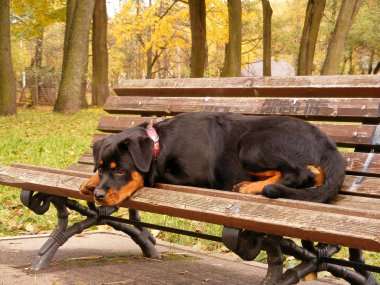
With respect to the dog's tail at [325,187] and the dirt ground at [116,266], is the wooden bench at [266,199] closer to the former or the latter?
the dog's tail at [325,187]

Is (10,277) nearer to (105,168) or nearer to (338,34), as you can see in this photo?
(105,168)

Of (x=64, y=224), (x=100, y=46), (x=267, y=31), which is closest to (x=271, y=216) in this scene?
(x=64, y=224)

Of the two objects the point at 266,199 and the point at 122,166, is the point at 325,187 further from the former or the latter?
the point at 122,166

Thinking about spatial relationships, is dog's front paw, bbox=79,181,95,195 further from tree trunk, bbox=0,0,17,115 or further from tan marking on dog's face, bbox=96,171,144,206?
tree trunk, bbox=0,0,17,115

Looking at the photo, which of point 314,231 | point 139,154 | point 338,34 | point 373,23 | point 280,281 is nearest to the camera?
point 314,231

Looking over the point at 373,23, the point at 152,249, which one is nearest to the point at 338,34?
the point at 152,249

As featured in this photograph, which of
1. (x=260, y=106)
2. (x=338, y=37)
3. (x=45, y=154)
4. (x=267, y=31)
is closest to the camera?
(x=260, y=106)

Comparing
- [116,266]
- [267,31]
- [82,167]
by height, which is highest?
[267,31]

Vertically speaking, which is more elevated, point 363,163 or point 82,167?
point 363,163

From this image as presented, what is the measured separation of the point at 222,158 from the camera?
12.6ft

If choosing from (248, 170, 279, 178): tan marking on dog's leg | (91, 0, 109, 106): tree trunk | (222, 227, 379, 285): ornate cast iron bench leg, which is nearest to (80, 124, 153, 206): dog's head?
(248, 170, 279, 178): tan marking on dog's leg

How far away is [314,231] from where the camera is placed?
247 centimetres

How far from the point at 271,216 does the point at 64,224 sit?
90.8 inches

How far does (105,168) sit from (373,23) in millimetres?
35552
